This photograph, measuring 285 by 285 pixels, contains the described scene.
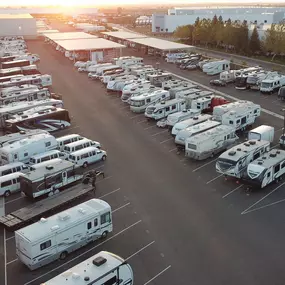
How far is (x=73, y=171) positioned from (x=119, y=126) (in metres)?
9.56

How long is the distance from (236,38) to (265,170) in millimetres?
47626

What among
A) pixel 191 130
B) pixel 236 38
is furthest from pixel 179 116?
pixel 236 38

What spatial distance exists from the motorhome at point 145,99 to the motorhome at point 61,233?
56.0 feet

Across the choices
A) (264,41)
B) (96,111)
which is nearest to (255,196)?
(96,111)

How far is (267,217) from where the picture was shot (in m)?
17.1

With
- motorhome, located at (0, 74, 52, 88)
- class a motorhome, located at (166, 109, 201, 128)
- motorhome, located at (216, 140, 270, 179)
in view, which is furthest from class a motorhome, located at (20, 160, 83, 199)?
motorhome, located at (0, 74, 52, 88)

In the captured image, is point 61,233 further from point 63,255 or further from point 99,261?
point 99,261

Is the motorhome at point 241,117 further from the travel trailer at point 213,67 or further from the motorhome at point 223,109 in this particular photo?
the travel trailer at point 213,67

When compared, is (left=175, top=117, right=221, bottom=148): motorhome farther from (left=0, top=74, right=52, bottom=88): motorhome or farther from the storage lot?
(left=0, top=74, right=52, bottom=88): motorhome

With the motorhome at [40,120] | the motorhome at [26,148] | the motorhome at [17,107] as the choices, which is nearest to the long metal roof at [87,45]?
the motorhome at [17,107]

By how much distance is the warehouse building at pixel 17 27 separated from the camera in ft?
276

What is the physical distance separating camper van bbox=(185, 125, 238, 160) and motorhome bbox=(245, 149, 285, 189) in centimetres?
353

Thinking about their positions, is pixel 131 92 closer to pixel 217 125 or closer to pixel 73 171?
pixel 217 125

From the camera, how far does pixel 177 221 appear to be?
16.8 m
